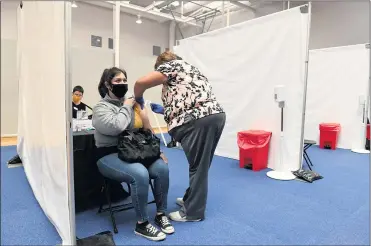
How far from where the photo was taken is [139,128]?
197 cm

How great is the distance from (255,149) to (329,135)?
232cm

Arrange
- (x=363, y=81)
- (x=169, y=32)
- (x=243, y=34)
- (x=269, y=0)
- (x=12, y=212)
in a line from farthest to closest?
Answer: 1. (x=169, y=32)
2. (x=269, y=0)
3. (x=363, y=81)
4. (x=243, y=34)
5. (x=12, y=212)

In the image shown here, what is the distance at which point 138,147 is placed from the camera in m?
1.81

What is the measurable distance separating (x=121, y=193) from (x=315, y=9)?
6.47 m

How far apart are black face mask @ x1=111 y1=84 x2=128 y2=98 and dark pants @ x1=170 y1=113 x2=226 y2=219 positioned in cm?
45

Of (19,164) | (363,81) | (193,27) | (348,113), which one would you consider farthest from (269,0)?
(19,164)

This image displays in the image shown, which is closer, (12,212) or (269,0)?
(12,212)

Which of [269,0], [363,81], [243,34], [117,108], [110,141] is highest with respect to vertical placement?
[269,0]

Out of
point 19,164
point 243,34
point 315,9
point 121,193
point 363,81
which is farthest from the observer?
point 315,9

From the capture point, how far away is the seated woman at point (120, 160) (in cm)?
172

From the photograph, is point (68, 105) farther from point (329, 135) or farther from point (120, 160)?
point (329, 135)

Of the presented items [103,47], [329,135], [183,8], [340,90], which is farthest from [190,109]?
[103,47]

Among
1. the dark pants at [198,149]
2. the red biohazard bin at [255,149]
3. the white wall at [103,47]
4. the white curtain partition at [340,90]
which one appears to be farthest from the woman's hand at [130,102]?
the white curtain partition at [340,90]

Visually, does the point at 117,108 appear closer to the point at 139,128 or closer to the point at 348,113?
the point at 139,128
